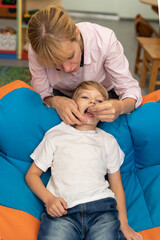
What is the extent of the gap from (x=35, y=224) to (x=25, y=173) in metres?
0.30

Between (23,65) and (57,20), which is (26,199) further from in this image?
(23,65)

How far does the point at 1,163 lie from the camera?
1459 mm

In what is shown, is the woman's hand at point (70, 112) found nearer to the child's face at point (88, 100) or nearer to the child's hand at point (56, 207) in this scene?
the child's face at point (88, 100)

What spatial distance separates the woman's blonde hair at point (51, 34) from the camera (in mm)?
1243

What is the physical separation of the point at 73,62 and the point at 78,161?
43cm

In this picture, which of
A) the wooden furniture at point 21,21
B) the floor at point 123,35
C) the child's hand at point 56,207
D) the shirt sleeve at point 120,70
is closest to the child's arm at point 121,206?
the child's hand at point 56,207

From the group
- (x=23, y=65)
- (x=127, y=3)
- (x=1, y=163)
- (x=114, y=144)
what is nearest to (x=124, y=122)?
(x=114, y=144)

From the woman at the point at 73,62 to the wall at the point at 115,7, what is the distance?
5038 millimetres

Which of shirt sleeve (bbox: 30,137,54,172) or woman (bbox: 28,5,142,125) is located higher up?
woman (bbox: 28,5,142,125)

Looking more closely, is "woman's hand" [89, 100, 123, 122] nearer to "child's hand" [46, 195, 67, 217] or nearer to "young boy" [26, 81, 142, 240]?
"young boy" [26, 81, 142, 240]

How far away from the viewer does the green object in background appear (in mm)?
3352

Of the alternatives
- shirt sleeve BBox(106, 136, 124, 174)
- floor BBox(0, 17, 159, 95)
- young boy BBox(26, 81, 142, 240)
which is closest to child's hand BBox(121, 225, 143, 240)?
young boy BBox(26, 81, 142, 240)

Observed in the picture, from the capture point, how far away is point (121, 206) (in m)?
1.33

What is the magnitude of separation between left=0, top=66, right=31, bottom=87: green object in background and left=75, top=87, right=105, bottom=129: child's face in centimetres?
197
